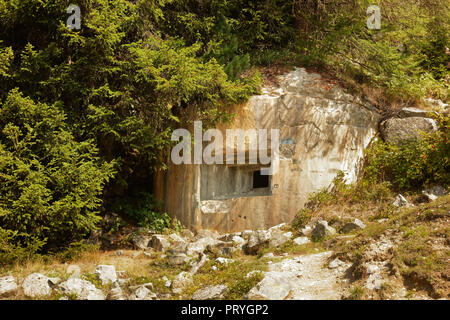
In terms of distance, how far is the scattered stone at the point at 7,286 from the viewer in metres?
5.76

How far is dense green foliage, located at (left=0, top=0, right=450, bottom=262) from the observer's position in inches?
288

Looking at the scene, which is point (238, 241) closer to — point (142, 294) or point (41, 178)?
point (142, 294)

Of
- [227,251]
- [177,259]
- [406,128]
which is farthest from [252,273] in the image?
[406,128]

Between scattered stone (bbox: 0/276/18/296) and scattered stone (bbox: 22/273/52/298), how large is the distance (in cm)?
15

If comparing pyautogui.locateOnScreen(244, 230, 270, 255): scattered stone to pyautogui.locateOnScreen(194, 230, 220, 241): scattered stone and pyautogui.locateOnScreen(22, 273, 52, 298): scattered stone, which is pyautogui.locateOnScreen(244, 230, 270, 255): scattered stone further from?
pyautogui.locateOnScreen(22, 273, 52, 298): scattered stone

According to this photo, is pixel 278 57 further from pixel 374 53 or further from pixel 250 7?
pixel 374 53

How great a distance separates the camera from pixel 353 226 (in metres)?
7.44

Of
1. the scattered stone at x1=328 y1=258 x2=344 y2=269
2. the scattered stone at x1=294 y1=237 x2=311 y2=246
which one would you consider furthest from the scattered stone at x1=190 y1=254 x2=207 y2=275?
the scattered stone at x1=328 y1=258 x2=344 y2=269

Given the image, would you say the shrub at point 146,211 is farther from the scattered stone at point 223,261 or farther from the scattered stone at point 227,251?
the scattered stone at point 223,261

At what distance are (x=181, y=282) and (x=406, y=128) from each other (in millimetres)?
5946

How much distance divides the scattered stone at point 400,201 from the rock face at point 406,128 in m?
1.67

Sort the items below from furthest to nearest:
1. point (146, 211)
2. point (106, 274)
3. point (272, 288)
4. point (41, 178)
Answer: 1. point (146, 211)
2. point (41, 178)
3. point (106, 274)
4. point (272, 288)

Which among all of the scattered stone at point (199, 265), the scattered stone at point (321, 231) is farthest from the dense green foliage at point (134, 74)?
the scattered stone at point (321, 231)

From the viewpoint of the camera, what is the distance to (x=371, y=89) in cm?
999
